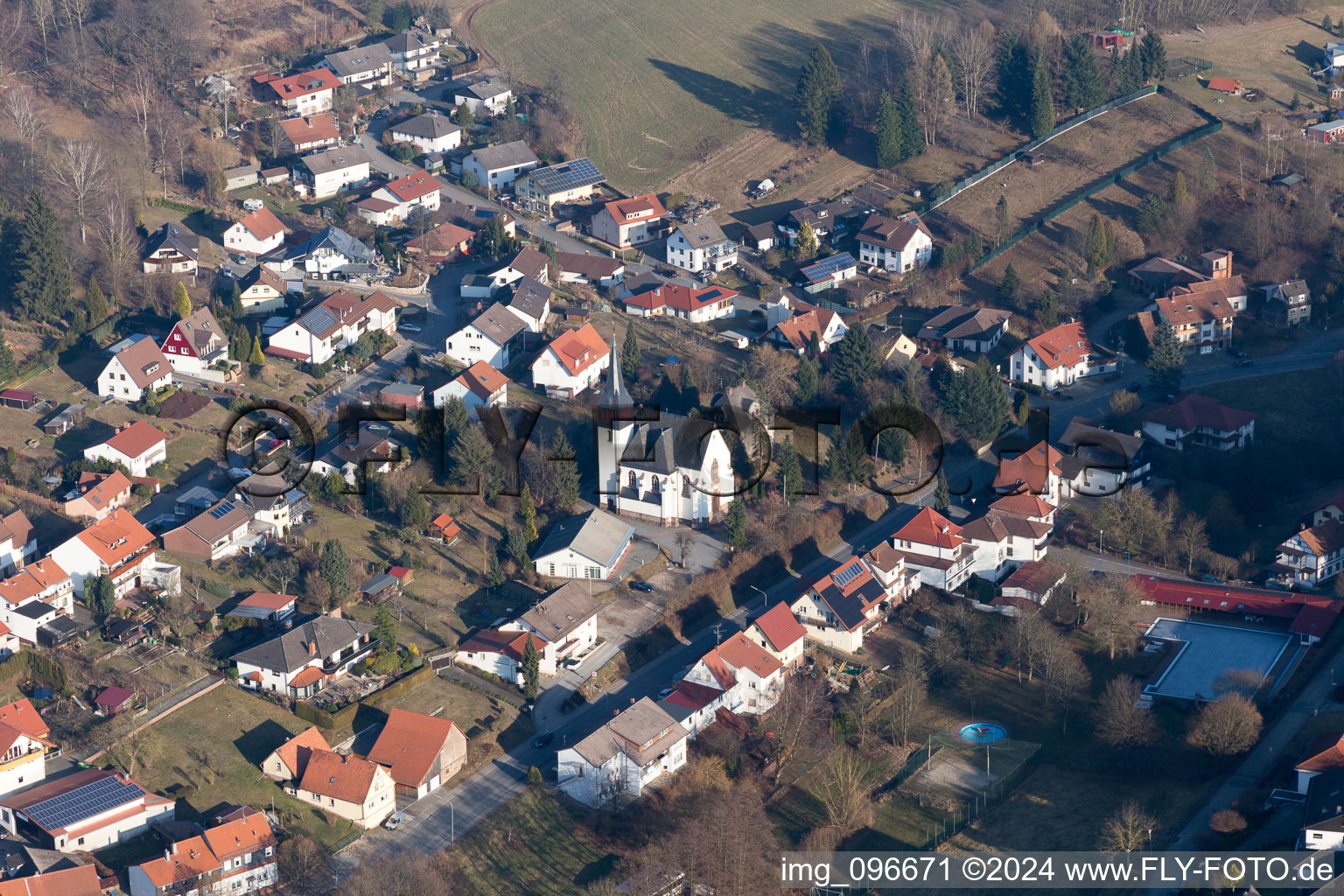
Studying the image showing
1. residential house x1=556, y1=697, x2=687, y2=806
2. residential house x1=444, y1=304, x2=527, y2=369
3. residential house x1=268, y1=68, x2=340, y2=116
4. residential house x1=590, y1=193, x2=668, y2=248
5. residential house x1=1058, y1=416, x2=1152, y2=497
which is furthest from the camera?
residential house x1=268, y1=68, x2=340, y2=116

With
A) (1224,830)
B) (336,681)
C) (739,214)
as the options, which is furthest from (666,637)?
(739,214)

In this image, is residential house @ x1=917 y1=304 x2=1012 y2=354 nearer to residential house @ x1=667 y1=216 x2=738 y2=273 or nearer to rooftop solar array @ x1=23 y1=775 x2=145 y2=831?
residential house @ x1=667 y1=216 x2=738 y2=273

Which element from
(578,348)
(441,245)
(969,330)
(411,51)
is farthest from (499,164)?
(969,330)

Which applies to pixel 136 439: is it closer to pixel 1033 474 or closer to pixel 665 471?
pixel 665 471

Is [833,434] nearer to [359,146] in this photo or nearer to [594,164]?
[594,164]

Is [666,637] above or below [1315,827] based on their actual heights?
below

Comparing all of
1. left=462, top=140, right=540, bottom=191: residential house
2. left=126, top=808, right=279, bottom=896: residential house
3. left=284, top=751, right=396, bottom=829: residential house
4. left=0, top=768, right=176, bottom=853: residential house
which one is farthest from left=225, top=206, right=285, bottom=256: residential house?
left=126, top=808, right=279, bottom=896: residential house

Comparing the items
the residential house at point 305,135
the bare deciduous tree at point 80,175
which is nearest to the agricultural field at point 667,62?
the residential house at point 305,135

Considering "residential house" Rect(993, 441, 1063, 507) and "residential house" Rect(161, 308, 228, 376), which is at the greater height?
"residential house" Rect(161, 308, 228, 376)
